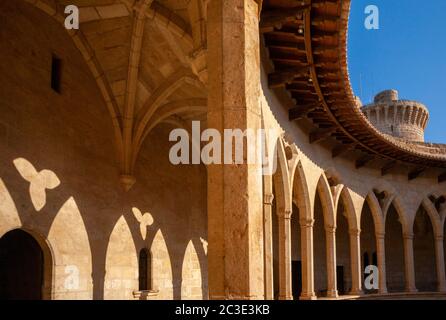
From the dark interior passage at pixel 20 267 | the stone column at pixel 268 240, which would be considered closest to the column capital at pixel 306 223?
the stone column at pixel 268 240

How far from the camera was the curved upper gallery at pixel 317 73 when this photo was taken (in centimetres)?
884

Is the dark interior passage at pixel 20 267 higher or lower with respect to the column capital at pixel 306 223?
lower

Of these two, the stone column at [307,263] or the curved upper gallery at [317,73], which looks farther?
the stone column at [307,263]

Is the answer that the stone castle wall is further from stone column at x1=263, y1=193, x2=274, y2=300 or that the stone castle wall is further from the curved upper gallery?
the curved upper gallery

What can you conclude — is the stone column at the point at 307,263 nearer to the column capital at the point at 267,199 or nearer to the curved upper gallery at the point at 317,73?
the curved upper gallery at the point at 317,73

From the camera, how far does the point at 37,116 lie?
1077 centimetres

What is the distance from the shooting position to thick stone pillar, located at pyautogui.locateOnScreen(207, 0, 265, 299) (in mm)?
5055

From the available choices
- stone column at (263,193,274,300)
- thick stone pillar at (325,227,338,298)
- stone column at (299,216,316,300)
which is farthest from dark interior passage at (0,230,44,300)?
thick stone pillar at (325,227,338,298)

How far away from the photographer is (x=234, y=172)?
17.2 feet

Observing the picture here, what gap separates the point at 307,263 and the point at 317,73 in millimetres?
5394

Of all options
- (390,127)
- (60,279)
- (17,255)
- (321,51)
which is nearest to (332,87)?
(321,51)

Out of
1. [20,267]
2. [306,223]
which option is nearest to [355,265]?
[306,223]

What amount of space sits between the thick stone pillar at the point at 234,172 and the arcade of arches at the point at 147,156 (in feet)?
0.05

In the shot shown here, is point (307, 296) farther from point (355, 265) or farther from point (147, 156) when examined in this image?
point (147, 156)
